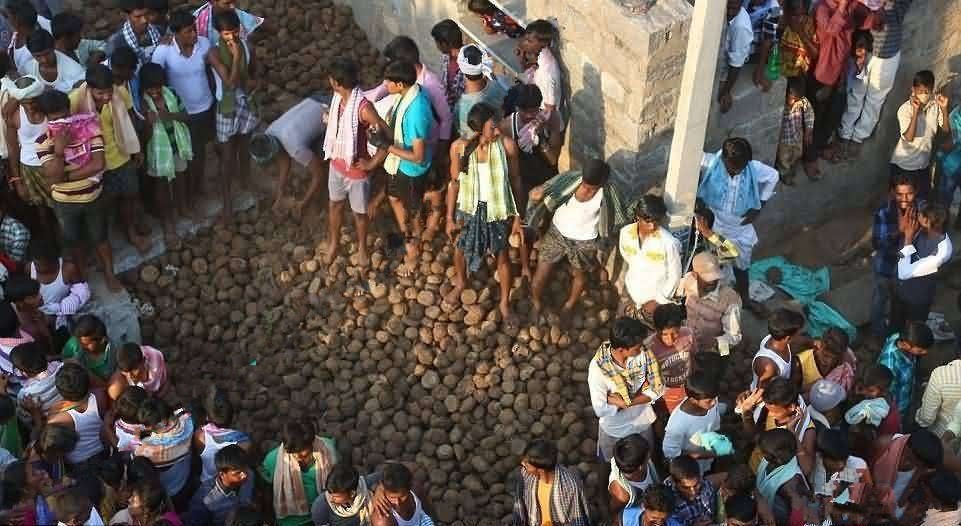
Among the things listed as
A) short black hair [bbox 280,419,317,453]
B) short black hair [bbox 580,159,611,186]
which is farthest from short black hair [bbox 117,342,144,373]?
short black hair [bbox 580,159,611,186]

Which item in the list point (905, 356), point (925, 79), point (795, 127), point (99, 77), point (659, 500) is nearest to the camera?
point (659, 500)

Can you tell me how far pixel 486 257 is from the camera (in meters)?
8.18

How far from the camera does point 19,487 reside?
6.37 metres

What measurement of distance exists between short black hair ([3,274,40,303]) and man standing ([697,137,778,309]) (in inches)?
151

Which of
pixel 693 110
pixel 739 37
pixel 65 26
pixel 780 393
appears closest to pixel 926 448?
pixel 780 393

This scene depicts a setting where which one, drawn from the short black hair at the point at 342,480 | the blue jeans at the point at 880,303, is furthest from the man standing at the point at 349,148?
the blue jeans at the point at 880,303

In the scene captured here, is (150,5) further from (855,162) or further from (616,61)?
(855,162)

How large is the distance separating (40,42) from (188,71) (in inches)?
34.4

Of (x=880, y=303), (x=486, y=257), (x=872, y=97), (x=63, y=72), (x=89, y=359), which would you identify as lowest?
(x=880, y=303)

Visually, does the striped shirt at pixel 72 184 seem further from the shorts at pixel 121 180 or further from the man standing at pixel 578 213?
the man standing at pixel 578 213

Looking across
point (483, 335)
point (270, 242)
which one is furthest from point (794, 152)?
point (270, 242)

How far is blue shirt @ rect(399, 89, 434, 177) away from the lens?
7.71m

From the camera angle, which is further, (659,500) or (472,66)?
(472,66)

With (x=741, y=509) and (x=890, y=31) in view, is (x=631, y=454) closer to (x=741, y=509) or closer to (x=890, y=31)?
(x=741, y=509)
